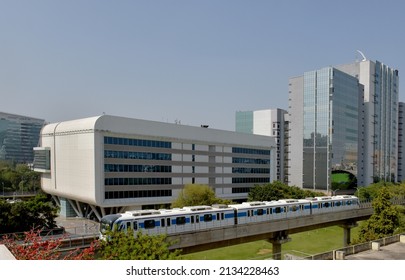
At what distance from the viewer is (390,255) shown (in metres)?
18.4

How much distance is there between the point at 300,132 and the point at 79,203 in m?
49.2

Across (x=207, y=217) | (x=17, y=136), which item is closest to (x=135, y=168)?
(x=207, y=217)

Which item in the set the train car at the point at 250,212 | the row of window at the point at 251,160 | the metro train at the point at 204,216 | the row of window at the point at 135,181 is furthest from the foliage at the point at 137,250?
the row of window at the point at 251,160

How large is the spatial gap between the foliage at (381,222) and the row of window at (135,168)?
85.1 ft

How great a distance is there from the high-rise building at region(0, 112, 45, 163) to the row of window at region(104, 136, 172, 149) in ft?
266

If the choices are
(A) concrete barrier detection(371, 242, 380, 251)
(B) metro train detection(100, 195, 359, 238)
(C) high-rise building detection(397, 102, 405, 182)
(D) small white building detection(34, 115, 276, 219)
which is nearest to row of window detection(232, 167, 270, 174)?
(D) small white building detection(34, 115, 276, 219)

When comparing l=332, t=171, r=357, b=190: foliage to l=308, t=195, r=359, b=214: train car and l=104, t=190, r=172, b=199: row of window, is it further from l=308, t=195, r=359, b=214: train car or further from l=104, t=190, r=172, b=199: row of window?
l=104, t=190, r=172, b=199: row of window

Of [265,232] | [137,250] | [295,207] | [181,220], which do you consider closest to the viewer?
[137,250]

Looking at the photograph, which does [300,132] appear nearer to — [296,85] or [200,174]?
[296,85]

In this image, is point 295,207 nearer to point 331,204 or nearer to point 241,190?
point 331,204

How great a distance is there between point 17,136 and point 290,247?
10140cm

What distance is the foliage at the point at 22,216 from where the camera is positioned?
98.4 feet

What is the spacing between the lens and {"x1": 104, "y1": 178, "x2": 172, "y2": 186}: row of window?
4238 cm

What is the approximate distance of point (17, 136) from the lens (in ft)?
363
